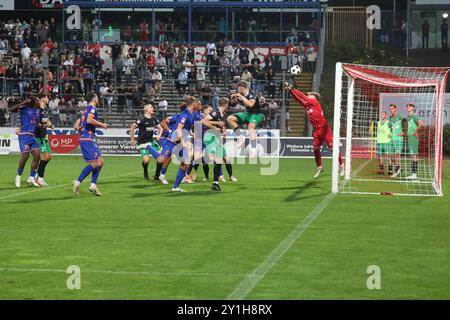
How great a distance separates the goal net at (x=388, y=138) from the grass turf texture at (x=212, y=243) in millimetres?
1666

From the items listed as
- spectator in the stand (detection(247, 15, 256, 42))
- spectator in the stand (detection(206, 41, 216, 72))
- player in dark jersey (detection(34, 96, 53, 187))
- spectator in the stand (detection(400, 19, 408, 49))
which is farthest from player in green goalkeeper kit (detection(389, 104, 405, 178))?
spectator in the stand (detection(400, 19, 408, 49))

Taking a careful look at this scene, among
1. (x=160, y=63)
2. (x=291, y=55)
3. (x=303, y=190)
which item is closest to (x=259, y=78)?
(x=291, y=55)

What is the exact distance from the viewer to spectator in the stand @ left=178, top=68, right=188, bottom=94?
41688mm

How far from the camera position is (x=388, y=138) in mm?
27141

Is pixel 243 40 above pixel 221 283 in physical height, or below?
above

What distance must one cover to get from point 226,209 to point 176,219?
1.82m

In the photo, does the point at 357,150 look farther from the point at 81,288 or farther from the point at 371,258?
the point at 81,288

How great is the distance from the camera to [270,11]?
4812cm

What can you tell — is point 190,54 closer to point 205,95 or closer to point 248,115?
point 205,95

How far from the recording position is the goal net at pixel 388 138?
2095 centimetres

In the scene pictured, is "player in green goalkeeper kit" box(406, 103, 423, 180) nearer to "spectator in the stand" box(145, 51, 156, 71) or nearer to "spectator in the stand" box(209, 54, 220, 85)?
"spectator in the stand" box(209, 54, 220, 85)

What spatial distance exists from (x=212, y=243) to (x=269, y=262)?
1734mm

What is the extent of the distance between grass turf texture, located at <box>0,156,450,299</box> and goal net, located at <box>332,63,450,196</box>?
167 centimetres
